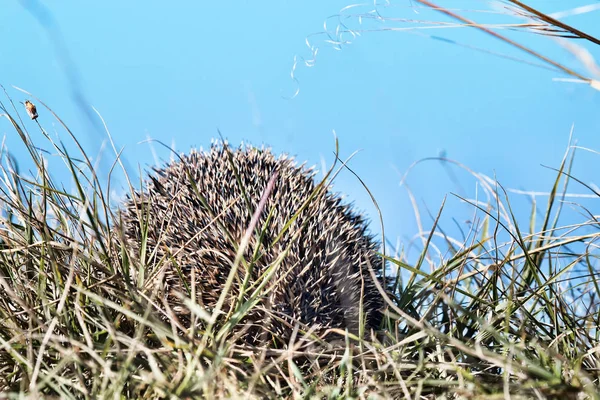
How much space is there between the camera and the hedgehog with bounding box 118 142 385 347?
295 centimetres

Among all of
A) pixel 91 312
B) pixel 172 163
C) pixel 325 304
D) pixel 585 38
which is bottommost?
pixel 91 312

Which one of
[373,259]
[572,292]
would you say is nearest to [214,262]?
[373,259]

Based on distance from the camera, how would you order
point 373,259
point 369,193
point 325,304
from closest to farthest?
point 369,193, point 325,304, point 373,259

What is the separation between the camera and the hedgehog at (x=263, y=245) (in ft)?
9.67

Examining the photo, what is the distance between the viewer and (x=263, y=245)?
10.2 feet

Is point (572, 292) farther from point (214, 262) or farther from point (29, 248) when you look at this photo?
point (29, 248)

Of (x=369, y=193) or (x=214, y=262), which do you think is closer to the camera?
(x=369, y=193)

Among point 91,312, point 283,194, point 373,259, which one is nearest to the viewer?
point 91,312

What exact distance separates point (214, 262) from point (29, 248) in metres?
0.94

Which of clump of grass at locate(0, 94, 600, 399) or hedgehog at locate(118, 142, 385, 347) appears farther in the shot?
hedgehog at locate(118, 142, 385, 347)

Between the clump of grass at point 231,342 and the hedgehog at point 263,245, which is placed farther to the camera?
the hedgehog at point 263,245

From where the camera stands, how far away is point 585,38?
2029mm

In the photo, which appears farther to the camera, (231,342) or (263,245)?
(263,245)

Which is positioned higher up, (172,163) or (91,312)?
(172,163)
